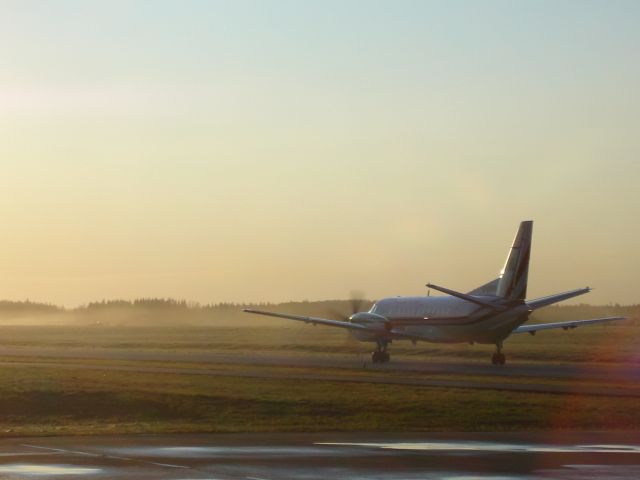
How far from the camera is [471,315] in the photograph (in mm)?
62781

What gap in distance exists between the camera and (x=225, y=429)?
94.3 ft

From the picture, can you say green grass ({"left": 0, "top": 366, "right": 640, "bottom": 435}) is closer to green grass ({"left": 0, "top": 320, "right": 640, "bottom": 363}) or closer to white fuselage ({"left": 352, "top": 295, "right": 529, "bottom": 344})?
white fuselage ({"left": 352, "top": 295, "right": 529, "bottom": 344})

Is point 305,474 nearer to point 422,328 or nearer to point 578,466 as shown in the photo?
point 578,466

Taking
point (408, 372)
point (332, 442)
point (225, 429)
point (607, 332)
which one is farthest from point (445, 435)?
point (607, 332)

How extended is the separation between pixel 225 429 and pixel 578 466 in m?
11.6

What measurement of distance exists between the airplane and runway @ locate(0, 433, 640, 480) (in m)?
33.0

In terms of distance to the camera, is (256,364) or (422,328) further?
(422,328)

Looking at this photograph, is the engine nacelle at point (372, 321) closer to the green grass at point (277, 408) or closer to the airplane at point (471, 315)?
the airplane at point (471, 315)

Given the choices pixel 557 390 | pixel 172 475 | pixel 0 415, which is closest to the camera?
pixel 172 475

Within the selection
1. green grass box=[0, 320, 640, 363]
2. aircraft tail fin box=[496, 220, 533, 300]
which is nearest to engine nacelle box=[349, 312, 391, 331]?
green grass box=[0, 320, 640, 363]

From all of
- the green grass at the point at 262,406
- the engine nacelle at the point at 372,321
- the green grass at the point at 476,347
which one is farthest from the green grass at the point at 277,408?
the green grass at the point at 476,347

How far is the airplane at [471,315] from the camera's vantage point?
61844 millimetres

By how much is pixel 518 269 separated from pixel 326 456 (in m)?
43.2

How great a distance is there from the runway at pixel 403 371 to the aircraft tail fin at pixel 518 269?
3.91 m
